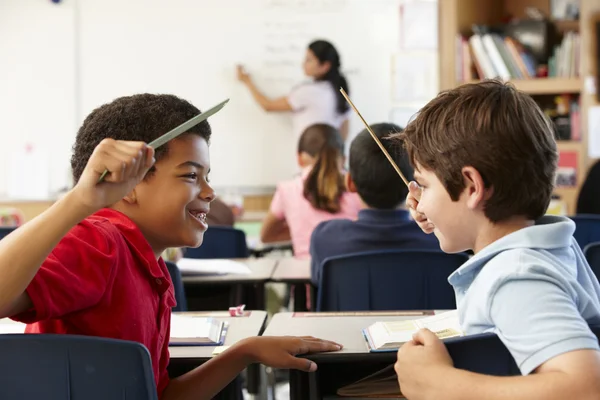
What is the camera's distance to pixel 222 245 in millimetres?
3604

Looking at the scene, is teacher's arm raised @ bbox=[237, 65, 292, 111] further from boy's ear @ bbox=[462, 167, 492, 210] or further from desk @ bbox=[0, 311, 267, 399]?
boy's ear @ bbox=[462, 167, 492, 210]

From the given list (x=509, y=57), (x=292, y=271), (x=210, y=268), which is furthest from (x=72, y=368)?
(x=509, y=57)

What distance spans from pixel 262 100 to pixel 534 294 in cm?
496

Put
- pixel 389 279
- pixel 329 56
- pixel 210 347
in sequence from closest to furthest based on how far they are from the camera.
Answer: pixel 210 347 < pixel 389 279 < pixel 329 56

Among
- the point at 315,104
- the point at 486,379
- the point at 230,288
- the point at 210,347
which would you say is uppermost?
the point at 315,104

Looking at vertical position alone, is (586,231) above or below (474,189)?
below

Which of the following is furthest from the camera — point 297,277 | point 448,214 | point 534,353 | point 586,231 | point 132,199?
point 586,231

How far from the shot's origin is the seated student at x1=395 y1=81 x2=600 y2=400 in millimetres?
990

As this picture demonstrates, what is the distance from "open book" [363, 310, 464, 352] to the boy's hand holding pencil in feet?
2.28

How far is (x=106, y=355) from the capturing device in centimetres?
117

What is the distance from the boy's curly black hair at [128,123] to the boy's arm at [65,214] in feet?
1.29

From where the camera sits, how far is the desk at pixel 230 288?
285cm

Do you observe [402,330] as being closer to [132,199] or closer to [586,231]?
[132,199]

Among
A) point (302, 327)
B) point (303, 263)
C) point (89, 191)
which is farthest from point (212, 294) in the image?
point (89, 191)
